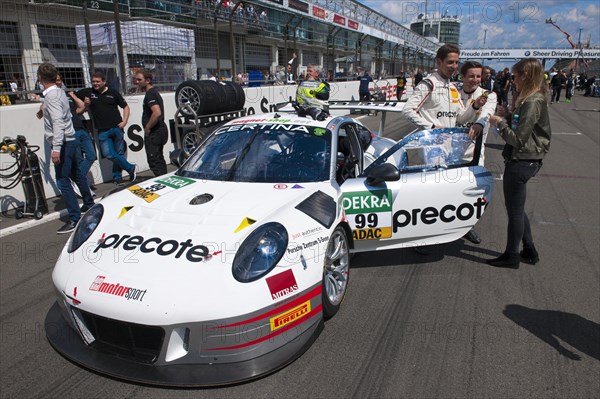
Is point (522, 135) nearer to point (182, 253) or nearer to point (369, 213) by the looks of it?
point (369, 213)

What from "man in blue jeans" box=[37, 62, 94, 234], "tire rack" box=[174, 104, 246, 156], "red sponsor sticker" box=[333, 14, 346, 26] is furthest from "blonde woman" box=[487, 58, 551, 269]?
"red sponsor sticker" box=[333, 14, 346, 26]

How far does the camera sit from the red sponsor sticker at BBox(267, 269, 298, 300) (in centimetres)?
245

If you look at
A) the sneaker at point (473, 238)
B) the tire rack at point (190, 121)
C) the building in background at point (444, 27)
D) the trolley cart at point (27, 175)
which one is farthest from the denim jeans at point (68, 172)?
the building in background at point (444, 27)

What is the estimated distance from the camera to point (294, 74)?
17.8 m

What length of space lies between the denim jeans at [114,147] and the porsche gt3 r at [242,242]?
359cm

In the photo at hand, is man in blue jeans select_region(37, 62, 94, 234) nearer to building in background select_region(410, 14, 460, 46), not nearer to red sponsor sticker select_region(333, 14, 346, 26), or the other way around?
red sponsor sticker select_region(333, 14, 346, 26)

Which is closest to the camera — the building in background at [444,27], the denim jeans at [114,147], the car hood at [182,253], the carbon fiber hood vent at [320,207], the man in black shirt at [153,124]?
the car hood at [182,253]

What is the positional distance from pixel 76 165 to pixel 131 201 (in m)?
2.48

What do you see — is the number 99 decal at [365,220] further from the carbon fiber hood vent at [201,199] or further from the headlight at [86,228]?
the headlight at [86,228]

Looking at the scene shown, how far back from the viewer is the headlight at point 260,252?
2455mm

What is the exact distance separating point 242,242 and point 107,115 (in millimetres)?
5305

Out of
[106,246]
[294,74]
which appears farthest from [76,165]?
[294,74]

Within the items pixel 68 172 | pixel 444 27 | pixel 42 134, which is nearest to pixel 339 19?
pixel 42 134

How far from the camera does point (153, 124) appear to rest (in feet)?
22.0
